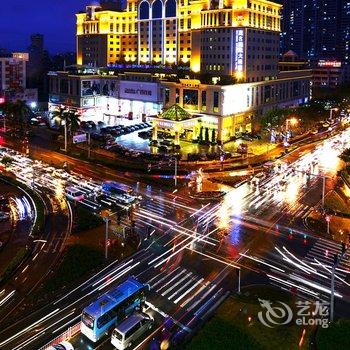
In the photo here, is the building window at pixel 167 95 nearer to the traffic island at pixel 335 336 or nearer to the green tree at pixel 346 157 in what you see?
the green tree at pixel 346 157

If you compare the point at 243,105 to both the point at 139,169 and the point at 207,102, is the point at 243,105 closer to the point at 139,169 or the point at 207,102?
the point at 207,102

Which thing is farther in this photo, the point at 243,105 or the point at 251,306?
the point at 243,105

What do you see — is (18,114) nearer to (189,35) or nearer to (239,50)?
(239,50)

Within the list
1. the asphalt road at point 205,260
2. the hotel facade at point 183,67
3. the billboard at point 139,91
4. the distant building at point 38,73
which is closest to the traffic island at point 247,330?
the asphalt road at point 205,260

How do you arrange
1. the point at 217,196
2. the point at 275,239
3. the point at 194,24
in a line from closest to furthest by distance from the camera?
1. the point at 275,239
2. the point at 217,196
3. the point at 194,24

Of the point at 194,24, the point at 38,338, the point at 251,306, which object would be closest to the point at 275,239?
the point at 251,306
